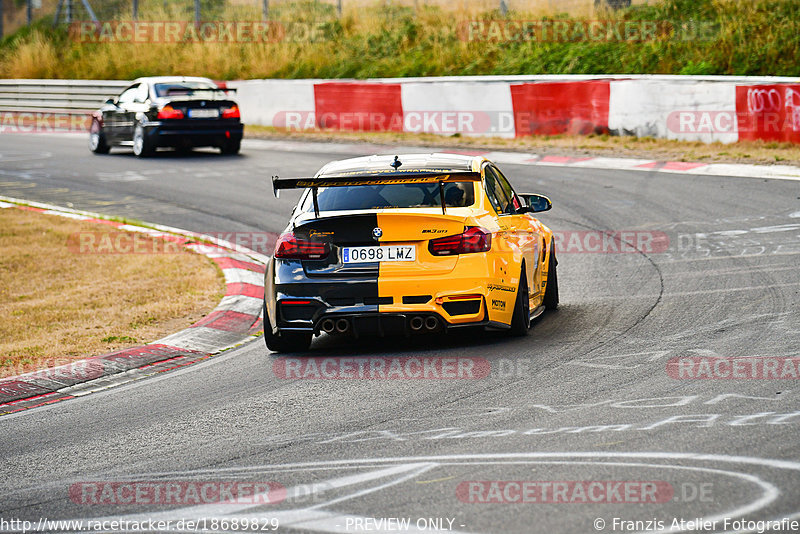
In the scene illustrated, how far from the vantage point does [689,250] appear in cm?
1189

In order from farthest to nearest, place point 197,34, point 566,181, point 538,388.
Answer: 1. point 197,34
2. point 566,181
3. point 538,388

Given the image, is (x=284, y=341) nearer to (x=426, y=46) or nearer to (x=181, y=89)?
(x=181, y=89)

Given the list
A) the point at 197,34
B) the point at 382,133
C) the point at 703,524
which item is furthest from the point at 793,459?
the point at 197,34

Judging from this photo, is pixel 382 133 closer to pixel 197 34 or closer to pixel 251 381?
pixel 197 34

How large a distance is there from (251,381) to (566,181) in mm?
10903

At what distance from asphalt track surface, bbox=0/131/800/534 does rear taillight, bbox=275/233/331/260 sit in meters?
0.82

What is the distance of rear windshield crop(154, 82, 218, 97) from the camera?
22.6 metres

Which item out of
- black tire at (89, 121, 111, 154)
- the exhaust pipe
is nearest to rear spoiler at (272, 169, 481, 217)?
the exhaust pipe

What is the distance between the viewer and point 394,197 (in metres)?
8.27

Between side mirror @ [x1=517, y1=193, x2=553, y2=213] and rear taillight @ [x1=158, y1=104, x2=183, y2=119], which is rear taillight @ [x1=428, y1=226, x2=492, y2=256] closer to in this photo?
side mirror @ [x1=517, y1=193, x2=553, y2=213]

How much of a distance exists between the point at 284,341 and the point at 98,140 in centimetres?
1714

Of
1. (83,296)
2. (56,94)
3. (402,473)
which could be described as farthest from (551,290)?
(56,94)

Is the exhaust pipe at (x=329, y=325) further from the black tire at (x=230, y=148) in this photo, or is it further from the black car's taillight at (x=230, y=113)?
the black tire at (x=230, y=148)

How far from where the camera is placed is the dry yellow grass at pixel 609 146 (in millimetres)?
18625
